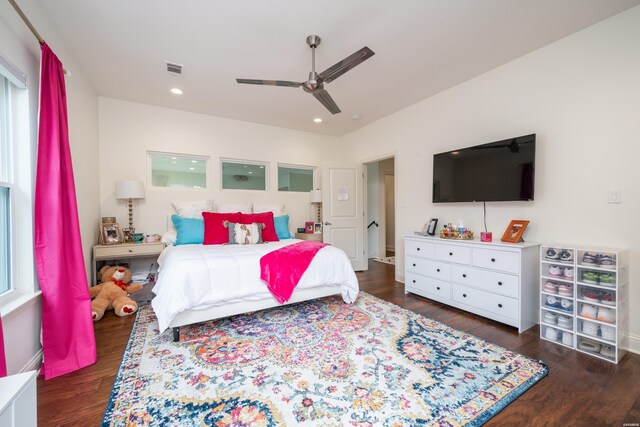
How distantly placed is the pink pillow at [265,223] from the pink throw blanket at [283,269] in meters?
0.88

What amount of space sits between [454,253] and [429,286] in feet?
1.75

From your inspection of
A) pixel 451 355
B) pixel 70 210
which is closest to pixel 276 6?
pixel 70 210

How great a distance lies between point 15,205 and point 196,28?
5.96 ft

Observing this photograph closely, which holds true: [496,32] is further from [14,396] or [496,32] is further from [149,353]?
[149,353]

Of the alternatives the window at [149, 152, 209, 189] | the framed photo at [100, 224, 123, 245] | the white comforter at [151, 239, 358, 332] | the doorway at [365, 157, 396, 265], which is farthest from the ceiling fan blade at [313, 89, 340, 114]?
the doorway at [365, 157, 396, 265]

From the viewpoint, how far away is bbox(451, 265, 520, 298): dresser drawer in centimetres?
232

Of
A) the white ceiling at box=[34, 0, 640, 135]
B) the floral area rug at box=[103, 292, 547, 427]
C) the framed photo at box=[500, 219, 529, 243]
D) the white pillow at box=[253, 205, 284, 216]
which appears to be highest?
the white ceiling at box=[34, 0, 640, 135]

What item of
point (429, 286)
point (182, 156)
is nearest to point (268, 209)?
point (182, 156)

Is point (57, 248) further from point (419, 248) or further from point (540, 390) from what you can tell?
point (419, 248)

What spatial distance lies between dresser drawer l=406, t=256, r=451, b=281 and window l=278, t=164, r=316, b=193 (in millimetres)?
2457

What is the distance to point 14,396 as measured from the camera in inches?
32.1

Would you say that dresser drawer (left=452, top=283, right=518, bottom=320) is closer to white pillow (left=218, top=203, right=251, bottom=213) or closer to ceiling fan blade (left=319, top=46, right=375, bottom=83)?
ceiling fan blade (left=319, top=46, right=375, bottom=83)

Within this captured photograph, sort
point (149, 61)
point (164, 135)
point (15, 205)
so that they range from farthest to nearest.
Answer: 1. point (164, 135)
2. point (149, 61)
3. point (15, 205)

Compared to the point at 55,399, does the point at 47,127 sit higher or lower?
higher
